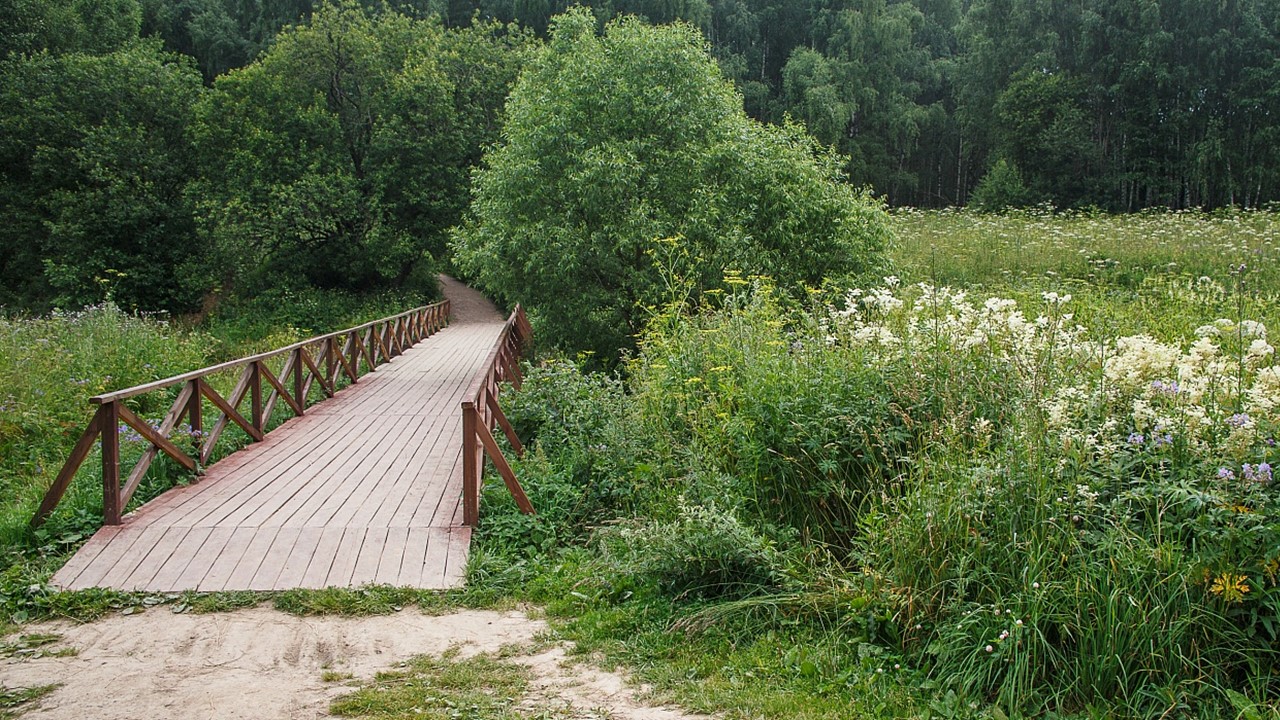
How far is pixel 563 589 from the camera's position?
5070 mm

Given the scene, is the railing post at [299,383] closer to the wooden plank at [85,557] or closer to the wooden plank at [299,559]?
the wooden plank at [85,557]

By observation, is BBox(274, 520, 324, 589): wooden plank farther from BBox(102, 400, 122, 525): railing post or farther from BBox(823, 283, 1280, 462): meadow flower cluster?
BBox(823, 283, 1280, 462): meadow flower cluster

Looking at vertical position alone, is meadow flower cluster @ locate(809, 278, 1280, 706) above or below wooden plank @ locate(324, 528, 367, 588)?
above

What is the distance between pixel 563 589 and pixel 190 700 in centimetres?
200

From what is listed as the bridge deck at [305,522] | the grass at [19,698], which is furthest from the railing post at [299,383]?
the grass at [19,698]

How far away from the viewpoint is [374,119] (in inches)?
1042

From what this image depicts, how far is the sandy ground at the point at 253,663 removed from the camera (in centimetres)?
370

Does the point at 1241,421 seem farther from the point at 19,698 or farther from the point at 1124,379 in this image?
the point at 19,698

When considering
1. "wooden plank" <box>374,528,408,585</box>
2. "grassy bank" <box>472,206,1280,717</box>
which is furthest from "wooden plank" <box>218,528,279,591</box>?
"grassy bank" <box>472,206,1280,717</box>

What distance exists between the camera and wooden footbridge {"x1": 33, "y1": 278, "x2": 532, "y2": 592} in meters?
5.29

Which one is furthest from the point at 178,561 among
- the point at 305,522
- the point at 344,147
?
the point at 344,147

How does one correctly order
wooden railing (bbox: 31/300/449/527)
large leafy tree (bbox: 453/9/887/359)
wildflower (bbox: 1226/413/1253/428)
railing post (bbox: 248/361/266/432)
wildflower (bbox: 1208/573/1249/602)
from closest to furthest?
wildflower (bbox: 1208/573/1249/602) < wildflower (bbox: 1226/413/1253/428) < wooden railing (bbox: 31/300/449/527) < railing post (bbox: 248/361/266/432) < large leafy tree (bbox: 453/9/887/359)

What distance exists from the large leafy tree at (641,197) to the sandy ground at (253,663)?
7912 mm

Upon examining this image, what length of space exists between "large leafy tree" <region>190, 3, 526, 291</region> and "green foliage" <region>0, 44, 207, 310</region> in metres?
2.42
